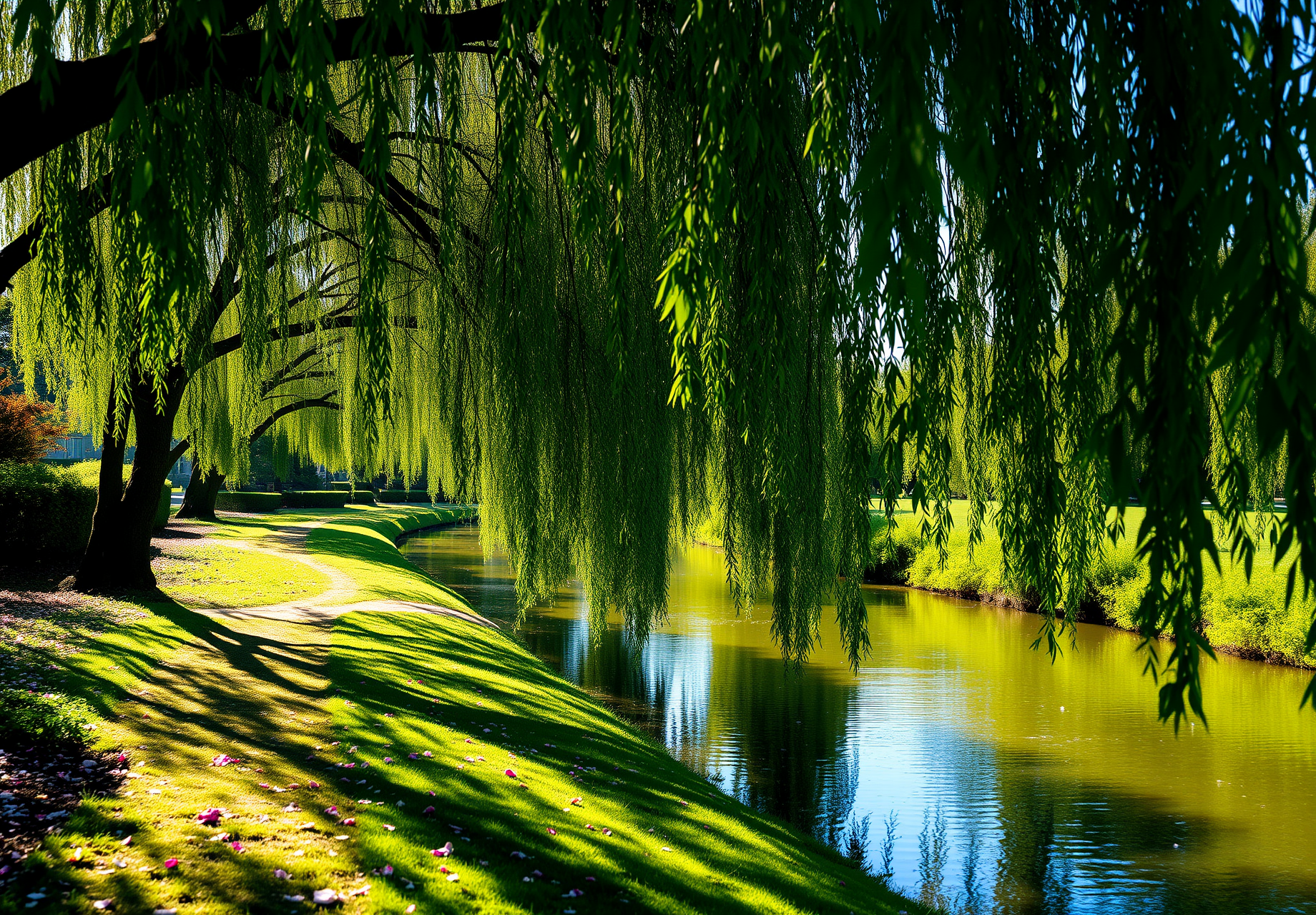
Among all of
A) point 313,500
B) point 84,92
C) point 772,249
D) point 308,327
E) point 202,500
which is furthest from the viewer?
point 313,500

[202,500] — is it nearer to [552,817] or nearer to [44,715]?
[44,715]

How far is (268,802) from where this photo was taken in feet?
14.2

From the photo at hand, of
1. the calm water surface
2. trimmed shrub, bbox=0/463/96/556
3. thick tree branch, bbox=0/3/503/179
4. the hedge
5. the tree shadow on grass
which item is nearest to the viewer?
thick tree branch, bbox=0/3/503/179

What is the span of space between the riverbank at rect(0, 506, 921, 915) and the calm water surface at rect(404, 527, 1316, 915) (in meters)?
1.21

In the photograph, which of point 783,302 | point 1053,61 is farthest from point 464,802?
point 1053,61

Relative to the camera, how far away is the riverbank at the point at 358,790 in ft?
11.7

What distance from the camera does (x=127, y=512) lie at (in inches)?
375

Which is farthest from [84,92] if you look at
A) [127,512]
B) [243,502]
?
[243,502]

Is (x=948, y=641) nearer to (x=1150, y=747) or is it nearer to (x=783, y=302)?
(x=1150, y=747)

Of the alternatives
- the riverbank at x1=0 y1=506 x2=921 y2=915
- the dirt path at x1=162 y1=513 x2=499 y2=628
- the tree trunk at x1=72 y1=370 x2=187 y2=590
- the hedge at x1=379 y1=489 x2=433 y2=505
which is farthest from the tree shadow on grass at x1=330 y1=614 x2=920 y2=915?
the hedge at x1=379 y1=489 x2=433 y2=505

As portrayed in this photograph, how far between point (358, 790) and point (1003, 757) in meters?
7.46

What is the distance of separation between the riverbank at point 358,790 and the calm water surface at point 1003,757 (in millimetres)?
1207

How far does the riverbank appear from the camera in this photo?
3566 mm

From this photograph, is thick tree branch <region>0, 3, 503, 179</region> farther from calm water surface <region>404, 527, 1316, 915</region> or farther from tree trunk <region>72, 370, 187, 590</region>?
tree trunk <region>72, 370, 187, 590</region>
